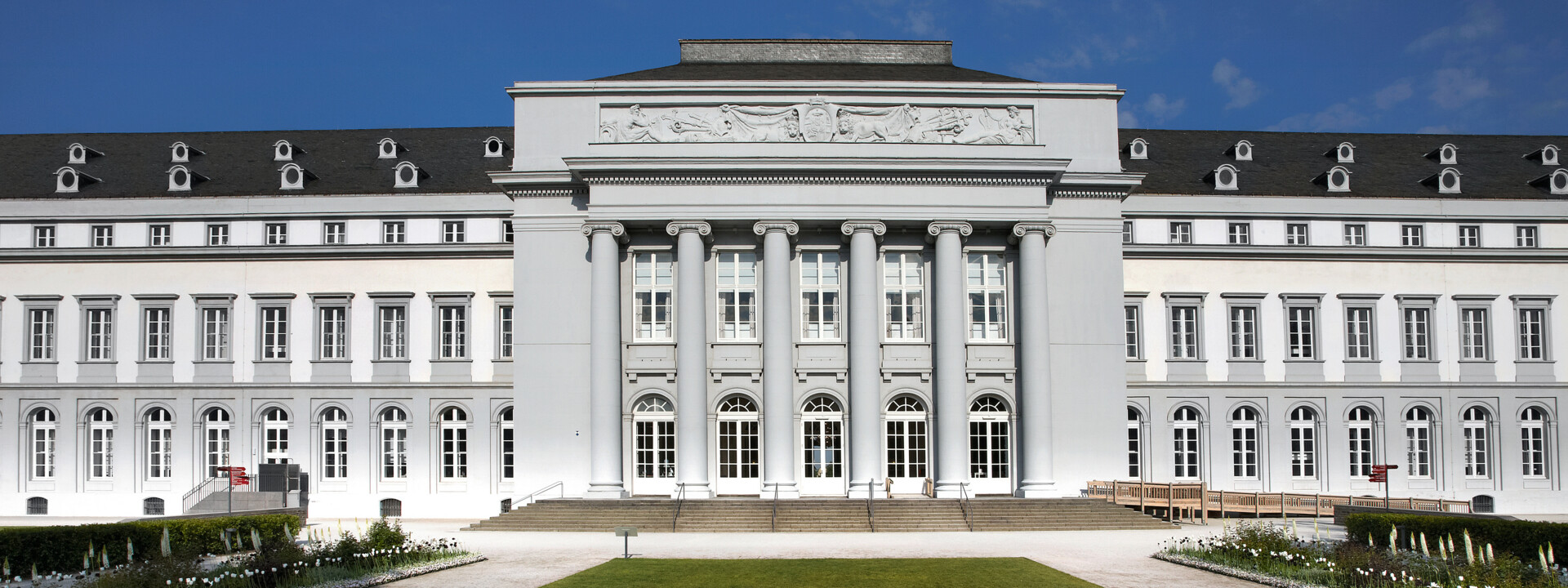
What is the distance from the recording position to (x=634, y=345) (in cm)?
4000

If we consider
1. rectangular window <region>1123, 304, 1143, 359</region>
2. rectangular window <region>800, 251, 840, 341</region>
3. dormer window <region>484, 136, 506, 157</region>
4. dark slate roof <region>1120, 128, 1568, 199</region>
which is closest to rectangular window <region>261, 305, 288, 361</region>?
dormer window <region>484, 136, 506, 157</region>

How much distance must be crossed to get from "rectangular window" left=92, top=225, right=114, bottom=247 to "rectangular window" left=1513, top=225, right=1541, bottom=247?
52367 mm

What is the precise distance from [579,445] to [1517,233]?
117 feet

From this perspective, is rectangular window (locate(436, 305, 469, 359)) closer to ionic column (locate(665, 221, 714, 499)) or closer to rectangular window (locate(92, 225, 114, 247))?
ionic column (locate(665, 221, 714, 499))

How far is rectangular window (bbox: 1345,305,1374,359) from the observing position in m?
46.5

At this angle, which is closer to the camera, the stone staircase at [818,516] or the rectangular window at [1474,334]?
the stone staircase at [818,516]

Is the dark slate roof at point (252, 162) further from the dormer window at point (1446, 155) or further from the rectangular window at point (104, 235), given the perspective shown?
the dormer window at point (1446, 155)

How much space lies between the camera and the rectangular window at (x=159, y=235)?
154 feet

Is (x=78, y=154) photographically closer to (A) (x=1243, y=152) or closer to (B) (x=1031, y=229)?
(B) (x=1031, y=229)

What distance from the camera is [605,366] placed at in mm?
38906

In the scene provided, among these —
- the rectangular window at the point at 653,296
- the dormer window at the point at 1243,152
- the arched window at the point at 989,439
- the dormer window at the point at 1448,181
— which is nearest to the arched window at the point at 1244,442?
the arched window at the point at 989,439

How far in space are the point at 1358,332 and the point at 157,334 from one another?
144ft

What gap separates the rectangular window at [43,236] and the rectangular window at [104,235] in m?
1.52

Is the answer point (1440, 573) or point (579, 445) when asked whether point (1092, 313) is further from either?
point (1440, 573)
